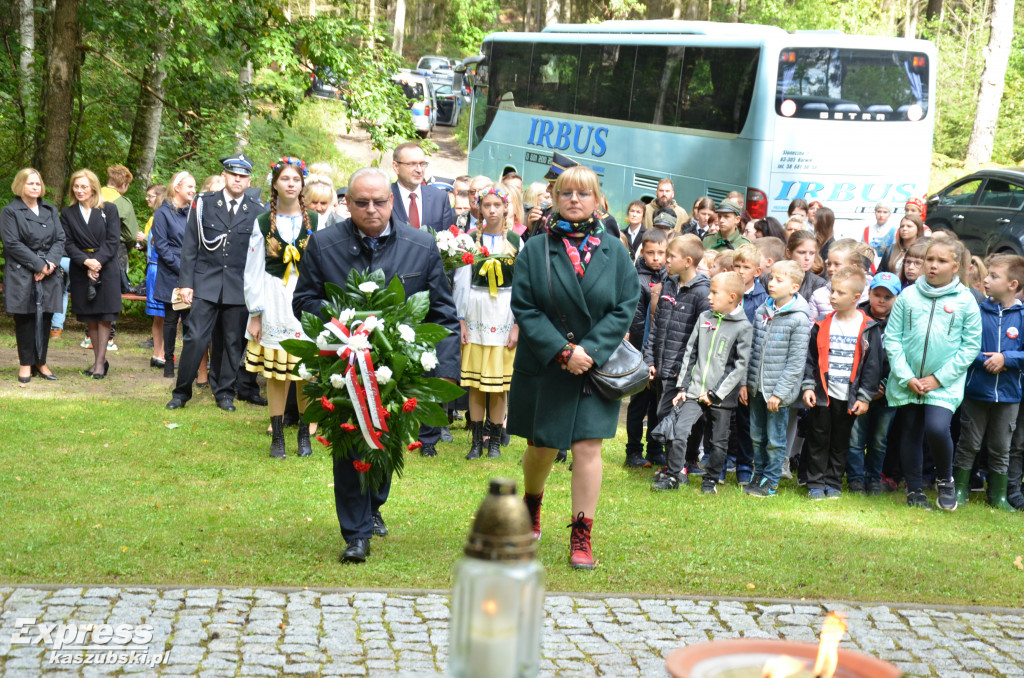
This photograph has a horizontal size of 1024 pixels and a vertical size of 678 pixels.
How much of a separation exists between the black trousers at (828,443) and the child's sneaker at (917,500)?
51cm

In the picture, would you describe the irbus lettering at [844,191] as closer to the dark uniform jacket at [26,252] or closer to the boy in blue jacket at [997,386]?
the boy in blue jacket at [997,386]

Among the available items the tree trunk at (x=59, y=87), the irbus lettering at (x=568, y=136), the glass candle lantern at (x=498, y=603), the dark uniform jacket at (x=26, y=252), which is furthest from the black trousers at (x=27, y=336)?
the irbus lettering at (x=568, y=136)

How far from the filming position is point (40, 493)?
7.23 m

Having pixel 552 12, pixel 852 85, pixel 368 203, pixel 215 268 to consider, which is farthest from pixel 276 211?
pixel 552 12

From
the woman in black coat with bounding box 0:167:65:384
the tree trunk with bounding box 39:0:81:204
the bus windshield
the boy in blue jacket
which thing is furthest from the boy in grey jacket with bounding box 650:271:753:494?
the bus windshield

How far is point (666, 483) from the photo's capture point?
27.2 ft

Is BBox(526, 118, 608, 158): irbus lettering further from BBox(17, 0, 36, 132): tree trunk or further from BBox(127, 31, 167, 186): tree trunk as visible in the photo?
BBox(17, 0, 36, 132): tree trunk

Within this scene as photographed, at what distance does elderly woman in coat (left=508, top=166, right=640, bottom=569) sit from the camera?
238 inches

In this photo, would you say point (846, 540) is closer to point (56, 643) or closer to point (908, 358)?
point (908, 358)

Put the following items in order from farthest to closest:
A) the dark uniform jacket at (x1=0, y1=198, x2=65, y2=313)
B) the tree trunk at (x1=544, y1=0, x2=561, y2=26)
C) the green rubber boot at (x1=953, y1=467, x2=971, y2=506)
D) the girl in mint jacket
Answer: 1. the tree trunk at (x1=544, y1=0, x2=561, y2=26)
2. the dark uniform jacket at (x1=0, y1=198, x2=65, y2=313)
3. the green rubber boot at (x1=953, y1=467, x2=971, y2=506)
4. the girl in mint jacket

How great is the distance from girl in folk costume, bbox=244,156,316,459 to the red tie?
3.91 ft

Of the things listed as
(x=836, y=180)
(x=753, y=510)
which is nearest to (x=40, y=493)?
(x=753, y=510)

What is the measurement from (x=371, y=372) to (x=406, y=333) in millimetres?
269

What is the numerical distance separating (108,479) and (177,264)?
476 centimetres
